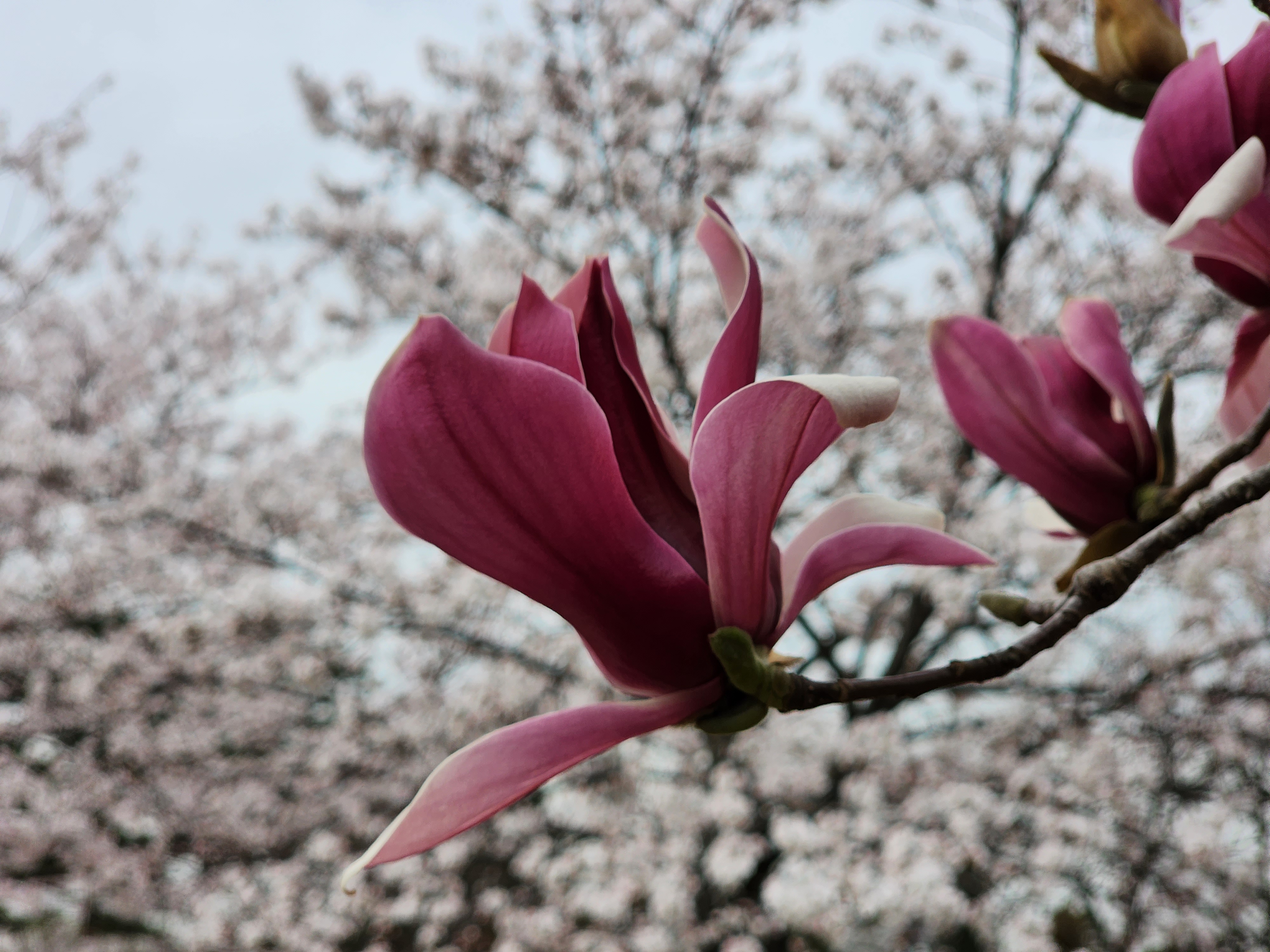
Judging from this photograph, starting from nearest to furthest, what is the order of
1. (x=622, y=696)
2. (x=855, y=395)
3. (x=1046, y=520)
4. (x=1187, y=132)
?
(x=855, y=395)
(x=1187, y=132)
(x=1046, y=520)
(x=622, y=696)

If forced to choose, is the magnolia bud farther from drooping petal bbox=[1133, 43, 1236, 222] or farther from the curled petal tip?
the curled petal tip

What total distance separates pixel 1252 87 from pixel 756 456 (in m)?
0.23

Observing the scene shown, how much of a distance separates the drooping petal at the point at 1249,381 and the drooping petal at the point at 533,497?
0.25 m

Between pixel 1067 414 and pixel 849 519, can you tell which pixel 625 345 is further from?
pixel 1067 414

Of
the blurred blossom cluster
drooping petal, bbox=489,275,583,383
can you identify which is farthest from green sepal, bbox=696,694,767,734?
the blurred blossom cluster

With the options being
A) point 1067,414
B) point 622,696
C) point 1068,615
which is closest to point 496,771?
point 1068,615

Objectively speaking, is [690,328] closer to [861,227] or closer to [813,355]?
[813,355]

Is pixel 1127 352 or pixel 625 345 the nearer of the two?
pixel 625 345

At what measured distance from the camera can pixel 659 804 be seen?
2857 millimetres

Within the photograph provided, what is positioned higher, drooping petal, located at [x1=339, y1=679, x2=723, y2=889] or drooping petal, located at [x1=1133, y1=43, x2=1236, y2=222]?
drooping petal, located at [x1=1133, y1=43, x2=1236, y2=222]

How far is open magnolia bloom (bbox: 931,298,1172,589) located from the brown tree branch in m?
0.05


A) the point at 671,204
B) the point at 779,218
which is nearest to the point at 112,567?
the point at 671,204

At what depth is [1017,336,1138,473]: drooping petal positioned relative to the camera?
15.6 inches

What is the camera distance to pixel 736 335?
0.86 ft
